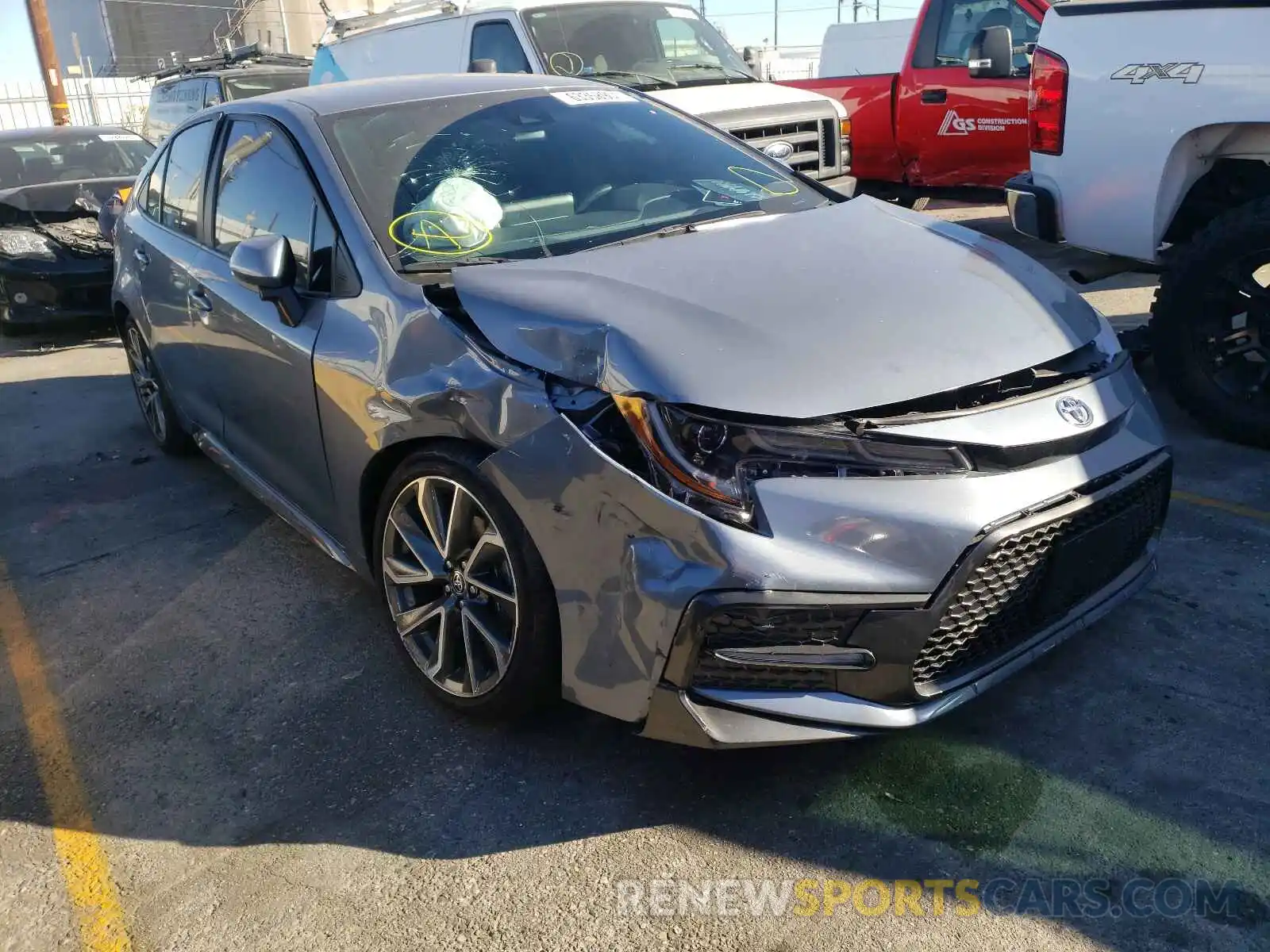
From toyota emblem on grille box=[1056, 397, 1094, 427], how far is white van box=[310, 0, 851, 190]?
5.31 metres

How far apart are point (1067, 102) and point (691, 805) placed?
360cm

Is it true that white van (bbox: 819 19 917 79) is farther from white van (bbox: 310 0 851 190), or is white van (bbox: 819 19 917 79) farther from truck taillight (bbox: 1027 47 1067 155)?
truck taillight (bbox: 1027 47 1067 155)

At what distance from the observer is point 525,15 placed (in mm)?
8352

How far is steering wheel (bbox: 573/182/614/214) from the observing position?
349 cm

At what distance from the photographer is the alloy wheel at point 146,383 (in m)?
5.34

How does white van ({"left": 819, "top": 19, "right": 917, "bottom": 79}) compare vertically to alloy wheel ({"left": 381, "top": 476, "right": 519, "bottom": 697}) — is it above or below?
above

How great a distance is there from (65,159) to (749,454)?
9321 millimetres

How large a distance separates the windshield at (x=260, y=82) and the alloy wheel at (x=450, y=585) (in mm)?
10378

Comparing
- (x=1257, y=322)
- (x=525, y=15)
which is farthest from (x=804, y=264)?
(x=525, y=15)

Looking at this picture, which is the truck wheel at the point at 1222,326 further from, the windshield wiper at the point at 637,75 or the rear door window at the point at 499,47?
the rear door window at the point at 499,47

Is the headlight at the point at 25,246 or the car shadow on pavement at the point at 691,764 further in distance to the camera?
the headlight at the point at 25,246

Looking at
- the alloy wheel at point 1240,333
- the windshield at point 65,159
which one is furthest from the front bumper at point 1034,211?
the windshield at point 65,159

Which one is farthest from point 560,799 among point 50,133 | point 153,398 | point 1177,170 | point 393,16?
point 393,16

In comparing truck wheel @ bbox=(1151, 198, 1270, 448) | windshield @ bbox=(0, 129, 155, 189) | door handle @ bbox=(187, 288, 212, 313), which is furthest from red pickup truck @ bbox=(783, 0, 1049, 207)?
door handle @ bbox=(187, 288, 212, 313)
